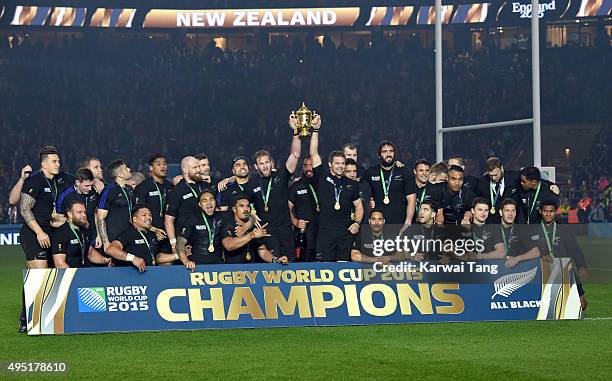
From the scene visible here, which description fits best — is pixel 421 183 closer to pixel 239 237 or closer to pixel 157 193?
pixel 239 237

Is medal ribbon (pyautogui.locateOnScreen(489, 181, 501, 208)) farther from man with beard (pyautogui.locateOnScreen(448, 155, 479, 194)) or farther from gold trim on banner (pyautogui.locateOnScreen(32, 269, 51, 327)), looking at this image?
gold trim on banner (pyautogui.locateOnScreen(32, 269, 51, 327))

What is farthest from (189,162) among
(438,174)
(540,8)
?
(540,8)

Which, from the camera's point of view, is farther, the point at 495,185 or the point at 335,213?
the point at 495,185

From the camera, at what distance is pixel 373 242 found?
43.2 ft

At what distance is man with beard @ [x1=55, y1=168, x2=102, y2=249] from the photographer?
1303cm

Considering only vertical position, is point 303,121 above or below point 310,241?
above

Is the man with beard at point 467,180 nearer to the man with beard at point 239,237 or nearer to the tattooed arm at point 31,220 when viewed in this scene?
the man with beard at point 239,237

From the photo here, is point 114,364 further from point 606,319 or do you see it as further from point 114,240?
point 606,319

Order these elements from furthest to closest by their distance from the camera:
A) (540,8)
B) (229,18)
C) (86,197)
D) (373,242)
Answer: (229,18)
(540,8)
(86,197)
(373,242)

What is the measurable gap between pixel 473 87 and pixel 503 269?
121ft

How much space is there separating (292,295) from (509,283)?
261cm

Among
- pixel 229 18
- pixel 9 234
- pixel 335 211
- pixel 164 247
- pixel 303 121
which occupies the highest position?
pixel 229 18

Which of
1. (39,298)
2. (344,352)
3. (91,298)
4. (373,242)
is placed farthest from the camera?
(373,242)

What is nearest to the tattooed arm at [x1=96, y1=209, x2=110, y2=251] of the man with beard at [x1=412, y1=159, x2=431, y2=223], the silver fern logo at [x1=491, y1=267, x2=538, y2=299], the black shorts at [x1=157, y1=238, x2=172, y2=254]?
the black shorts at [x1=157, y1=238, x2=172, y2=254]
